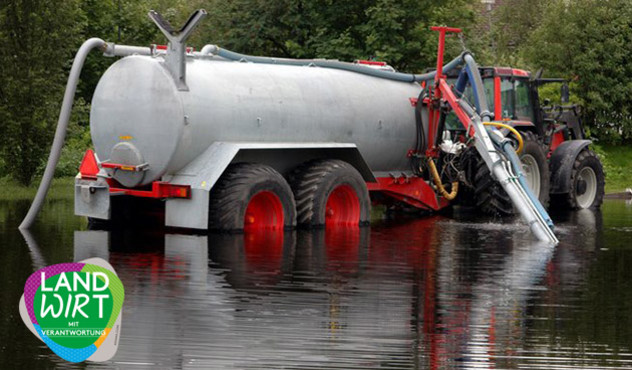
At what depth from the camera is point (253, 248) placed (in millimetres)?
16875

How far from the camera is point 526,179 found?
23.4 metres

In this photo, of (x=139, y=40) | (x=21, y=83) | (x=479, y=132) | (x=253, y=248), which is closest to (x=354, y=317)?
(x=253, y=248)

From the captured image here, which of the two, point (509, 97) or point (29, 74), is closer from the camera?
point (509, 97)

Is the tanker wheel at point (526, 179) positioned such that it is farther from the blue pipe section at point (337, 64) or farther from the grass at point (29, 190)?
the grass at point (29, 190)

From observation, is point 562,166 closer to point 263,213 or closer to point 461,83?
point 461,83

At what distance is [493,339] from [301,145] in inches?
369

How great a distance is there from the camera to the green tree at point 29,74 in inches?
1028

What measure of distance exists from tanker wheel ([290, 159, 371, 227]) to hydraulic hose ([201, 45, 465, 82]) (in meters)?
1.93

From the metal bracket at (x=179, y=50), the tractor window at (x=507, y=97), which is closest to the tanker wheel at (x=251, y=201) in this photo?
the metal bracket at (x=179, y=50)

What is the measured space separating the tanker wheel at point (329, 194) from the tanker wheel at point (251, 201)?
0.57 m

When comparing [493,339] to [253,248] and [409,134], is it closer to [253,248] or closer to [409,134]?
[253,248]

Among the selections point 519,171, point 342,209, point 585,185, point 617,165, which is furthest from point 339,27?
point 519,171

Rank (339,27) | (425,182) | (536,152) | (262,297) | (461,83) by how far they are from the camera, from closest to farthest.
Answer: (262,297)
(461,83)
(425,182)
(536,152)
(339,27)

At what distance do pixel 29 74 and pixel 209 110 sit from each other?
8.54 metres
